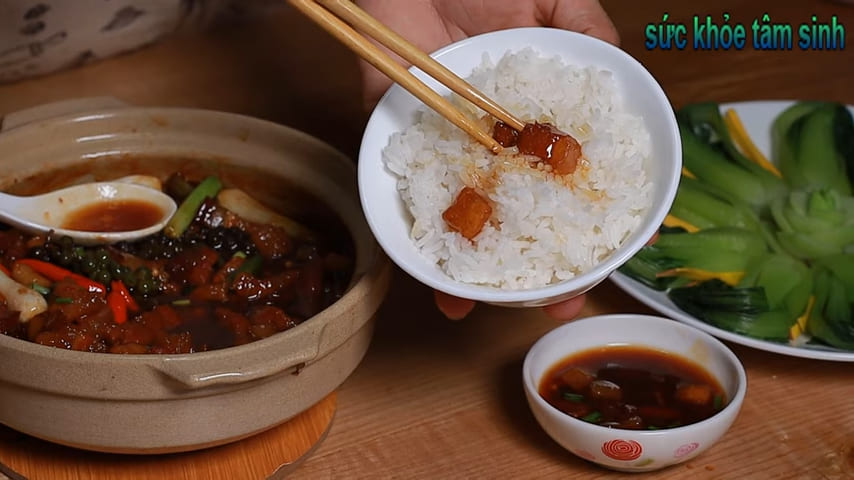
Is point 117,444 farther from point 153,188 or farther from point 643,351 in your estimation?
point 643,351

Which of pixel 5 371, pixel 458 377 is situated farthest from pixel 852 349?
pixel 5 371

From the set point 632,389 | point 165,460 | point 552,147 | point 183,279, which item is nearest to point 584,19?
point 552,147

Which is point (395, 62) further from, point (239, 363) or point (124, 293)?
point (124, 293)

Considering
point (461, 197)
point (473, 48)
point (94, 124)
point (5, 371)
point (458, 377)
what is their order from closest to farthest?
point (5, 371), point (461, 197), point (473, 48), point (458, 377), point (94, 124)

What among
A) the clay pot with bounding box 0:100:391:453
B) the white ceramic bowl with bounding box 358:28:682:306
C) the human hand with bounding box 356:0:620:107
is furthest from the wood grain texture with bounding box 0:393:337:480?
the human hand with bounding box 356:0:620:107

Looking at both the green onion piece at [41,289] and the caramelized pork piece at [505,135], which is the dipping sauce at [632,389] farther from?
the green onion piece at [41,289]

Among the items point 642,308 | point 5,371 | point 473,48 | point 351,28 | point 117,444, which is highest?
point 351,28

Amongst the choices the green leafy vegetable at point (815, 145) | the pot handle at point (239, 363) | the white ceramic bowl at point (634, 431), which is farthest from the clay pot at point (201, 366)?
the green leafy vegetable at point (815, 145)
